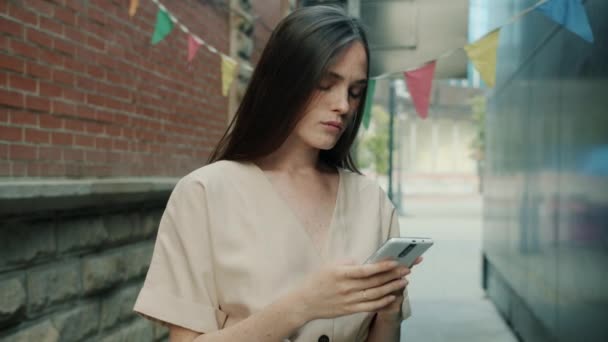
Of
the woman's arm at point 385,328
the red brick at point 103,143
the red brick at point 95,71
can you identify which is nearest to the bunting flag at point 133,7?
the red brick at point 95,71

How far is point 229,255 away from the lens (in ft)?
5.45

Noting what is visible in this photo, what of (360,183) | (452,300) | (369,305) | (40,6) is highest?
(40,6)

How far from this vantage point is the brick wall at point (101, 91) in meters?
3.46

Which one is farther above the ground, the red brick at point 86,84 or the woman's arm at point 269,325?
the red brick at point 86,84

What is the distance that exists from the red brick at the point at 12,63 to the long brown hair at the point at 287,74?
1896mm

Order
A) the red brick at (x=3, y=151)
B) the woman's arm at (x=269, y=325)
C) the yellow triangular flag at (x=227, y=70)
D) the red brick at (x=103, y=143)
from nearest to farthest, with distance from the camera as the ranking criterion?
the woman's arm at (x=269, y=325)
the red brick at (x=3, y=151)
the red brick at (x=103, y=143)
the yellow triangular flag at (x=227, y=70)

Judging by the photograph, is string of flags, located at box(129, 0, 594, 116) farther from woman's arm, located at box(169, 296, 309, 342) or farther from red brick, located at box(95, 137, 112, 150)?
woman's arm, located at box(169, 296, 309, 342)

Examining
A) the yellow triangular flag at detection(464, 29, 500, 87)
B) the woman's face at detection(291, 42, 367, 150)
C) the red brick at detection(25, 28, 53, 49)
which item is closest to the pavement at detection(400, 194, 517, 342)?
the yellow triangular flag at detection(464, 29, 500, 87)

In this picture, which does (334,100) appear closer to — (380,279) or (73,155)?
(380,279)

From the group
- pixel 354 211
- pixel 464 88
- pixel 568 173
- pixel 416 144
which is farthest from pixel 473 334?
pixel 416 144

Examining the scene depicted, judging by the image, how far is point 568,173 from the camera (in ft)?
15.0

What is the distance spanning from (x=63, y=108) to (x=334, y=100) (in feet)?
8.27

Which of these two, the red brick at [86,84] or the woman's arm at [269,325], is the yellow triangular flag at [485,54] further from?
the woman's arm at [269,325]

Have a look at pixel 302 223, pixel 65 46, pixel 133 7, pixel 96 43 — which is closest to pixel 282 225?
pixel 302 223
